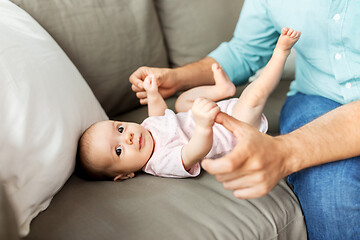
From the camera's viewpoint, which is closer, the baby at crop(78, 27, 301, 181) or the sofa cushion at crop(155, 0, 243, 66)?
the baby at crop(78, 27, 301, 181)

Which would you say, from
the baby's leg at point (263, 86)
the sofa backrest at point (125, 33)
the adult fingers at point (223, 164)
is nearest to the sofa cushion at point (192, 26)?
the sofa backrest at point (125, 33)

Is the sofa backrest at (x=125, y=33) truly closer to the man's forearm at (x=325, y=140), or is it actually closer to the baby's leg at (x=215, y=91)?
the baby's leg at (x=215, y=91)

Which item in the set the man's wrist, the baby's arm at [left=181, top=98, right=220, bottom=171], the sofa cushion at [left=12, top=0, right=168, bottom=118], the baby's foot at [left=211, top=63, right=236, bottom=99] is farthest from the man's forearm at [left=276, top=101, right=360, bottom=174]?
the sofa cushion at [left=12, top=0, right=168, bottom=118]

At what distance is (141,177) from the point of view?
3.27 ft

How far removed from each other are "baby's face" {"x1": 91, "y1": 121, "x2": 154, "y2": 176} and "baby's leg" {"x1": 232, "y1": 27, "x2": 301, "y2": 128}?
0.27 metres

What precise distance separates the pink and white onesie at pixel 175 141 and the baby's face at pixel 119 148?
28 millimetres

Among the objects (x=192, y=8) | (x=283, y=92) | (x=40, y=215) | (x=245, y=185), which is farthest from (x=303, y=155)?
(x=192, y=8)

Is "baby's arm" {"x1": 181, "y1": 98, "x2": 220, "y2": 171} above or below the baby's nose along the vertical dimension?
above

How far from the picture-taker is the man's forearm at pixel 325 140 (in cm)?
80

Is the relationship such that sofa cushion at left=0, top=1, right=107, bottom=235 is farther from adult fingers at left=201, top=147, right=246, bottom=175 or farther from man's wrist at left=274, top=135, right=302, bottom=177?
man's wrist at left=274, top=135, right=302, bottom=177

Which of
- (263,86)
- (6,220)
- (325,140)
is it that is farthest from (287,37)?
(6,220)

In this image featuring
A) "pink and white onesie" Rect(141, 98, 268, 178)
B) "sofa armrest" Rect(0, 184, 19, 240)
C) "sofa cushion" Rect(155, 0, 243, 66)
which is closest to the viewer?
"sofa armrest" Rect(0, 184, 19, 240)

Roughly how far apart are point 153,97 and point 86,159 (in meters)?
0.28

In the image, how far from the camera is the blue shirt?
1016 mm
